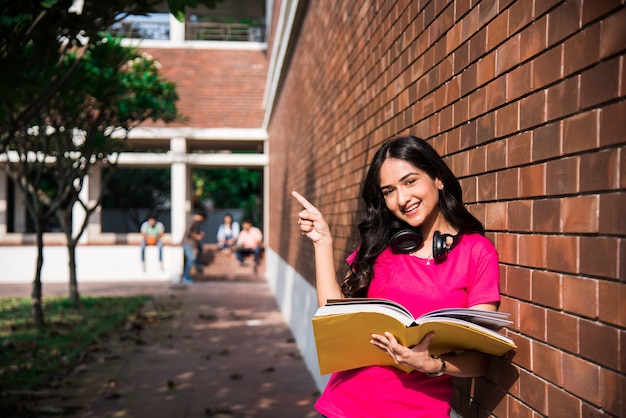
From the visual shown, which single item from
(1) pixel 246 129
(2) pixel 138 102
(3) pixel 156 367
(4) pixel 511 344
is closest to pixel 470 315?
(4) pixel 511 344

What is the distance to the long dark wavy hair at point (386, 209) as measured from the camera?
2354mm

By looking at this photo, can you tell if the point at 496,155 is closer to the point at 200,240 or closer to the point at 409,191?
the point at 409,191

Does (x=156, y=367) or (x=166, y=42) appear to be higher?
(x=166, y=42)

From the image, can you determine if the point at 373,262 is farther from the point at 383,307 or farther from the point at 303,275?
the point at 303,275

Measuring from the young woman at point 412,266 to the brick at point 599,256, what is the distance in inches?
18.9

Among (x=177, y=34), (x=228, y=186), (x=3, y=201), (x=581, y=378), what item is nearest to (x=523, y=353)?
(x=581, y=378)

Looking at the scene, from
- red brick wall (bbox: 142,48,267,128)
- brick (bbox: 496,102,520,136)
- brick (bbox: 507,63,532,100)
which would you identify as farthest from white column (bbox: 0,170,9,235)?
brick (bbox: 507,63,532,100)

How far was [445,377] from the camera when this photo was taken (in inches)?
93.5

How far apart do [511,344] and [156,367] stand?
6.67m

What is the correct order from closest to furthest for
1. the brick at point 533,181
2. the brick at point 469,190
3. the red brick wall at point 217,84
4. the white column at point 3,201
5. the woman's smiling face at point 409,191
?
the brick at point 533,181, the woman's smiling face at point 409,191, the brick at point 469,190, the white column at point 3,201, the red brick wall at point 217,84

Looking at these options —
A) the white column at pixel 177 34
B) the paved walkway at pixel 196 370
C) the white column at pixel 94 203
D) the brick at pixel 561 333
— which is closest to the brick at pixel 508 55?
the brick at pixel 561 333

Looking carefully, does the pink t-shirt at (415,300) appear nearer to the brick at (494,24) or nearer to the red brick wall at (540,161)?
the red brick wall at (540,161)

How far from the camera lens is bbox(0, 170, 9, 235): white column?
2144 cm

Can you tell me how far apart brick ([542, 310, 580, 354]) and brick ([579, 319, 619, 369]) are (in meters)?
0.04
